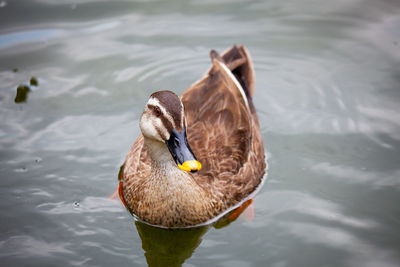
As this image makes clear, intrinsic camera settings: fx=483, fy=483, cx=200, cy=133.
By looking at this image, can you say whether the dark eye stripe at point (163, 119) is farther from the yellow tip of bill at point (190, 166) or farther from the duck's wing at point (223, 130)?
the duck's wing at point (223, 130)

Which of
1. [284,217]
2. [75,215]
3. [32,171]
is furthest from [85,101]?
[284,217]

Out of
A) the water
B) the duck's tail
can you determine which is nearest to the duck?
the water

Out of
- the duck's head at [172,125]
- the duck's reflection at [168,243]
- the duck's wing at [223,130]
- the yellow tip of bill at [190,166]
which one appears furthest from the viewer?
the duck's wing at [223,130]

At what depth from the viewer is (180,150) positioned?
459 centimetres

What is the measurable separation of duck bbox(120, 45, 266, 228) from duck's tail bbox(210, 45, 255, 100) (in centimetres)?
38

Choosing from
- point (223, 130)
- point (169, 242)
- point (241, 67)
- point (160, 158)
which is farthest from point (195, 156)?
point (241, 67)

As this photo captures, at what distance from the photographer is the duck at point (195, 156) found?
4660 mm

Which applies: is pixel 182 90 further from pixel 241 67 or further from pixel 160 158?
pixel 160 158

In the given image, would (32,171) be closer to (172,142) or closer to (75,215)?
(75,215)

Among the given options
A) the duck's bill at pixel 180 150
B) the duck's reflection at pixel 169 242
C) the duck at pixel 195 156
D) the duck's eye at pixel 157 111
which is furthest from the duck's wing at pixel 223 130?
the duck's eye at pixel 157 111

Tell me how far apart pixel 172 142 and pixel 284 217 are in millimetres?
1728

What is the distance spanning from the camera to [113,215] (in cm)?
552

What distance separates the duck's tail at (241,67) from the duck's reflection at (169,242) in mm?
2108

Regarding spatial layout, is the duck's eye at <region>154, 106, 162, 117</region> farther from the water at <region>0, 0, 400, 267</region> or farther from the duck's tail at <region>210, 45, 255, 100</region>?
the duck's tail at <region>210, 45, 255, 100</region>
